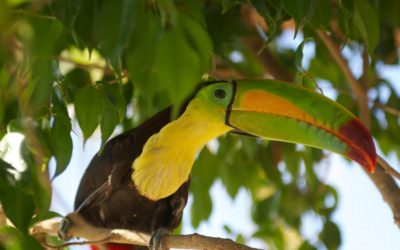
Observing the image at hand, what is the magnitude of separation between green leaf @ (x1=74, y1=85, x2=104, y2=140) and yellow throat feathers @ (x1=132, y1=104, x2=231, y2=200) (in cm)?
99

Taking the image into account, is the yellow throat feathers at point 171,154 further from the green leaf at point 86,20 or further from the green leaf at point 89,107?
the green leaf at point 86,20

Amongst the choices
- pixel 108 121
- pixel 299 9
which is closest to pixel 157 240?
pixel 108 121

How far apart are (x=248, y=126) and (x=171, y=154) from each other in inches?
21.7

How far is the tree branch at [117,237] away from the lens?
8.82 feet

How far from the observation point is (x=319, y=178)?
4.53 m

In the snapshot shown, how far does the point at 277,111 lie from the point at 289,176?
189 cm

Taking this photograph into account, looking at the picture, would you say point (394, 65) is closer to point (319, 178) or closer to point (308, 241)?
point (319, 178)

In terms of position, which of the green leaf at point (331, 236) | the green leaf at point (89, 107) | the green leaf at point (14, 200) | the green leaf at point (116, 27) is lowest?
the green leaf at point (331, 236)

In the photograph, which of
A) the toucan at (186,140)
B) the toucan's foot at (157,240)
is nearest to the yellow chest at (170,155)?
the toucan at (186,140)

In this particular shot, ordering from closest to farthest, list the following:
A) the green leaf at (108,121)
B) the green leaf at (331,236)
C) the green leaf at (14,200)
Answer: the green leaf at (14,200)
the green leaf at (108,121)
the green leaf at (331,236)

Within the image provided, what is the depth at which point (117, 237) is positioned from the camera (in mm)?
3010

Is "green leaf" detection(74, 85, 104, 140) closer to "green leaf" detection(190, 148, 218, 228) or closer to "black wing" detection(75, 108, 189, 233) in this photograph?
"black wing" detection(75, 108, 189, 233)

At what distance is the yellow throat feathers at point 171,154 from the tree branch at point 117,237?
36 cm

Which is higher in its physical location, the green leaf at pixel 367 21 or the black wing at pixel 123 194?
the green leaf at pixel 367 21
